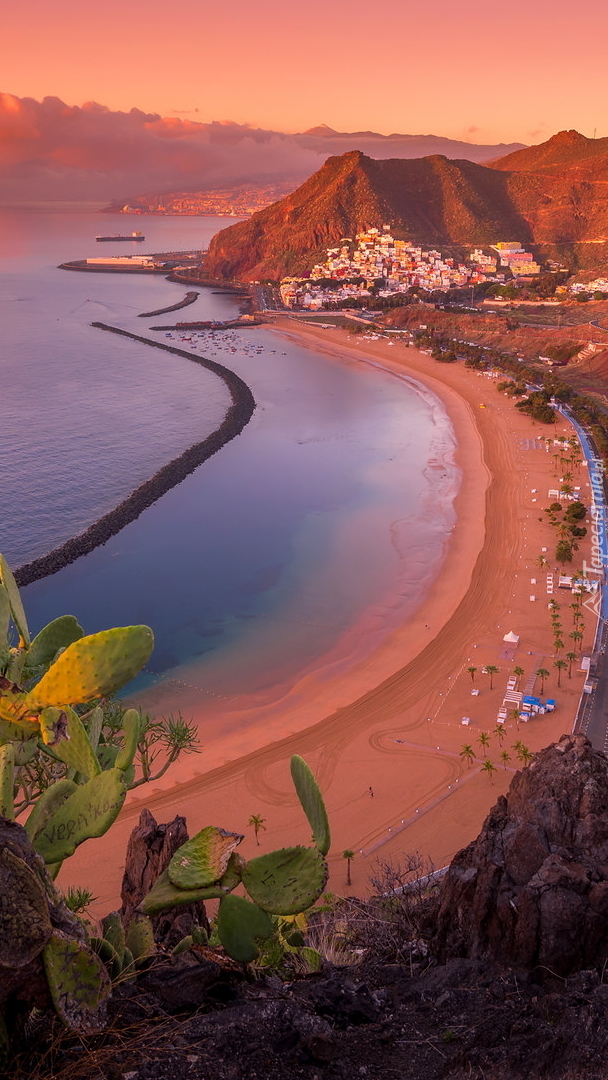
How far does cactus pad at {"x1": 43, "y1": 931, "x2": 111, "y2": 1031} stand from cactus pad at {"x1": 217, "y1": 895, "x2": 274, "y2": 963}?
3.77 ft

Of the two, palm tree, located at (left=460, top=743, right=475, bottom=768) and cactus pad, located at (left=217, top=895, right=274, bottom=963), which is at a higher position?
cactus pad, located at (left=217, top=895, right=274, bottom=963)

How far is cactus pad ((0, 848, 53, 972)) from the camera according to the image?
10.9ft

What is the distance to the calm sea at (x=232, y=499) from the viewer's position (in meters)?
26.2

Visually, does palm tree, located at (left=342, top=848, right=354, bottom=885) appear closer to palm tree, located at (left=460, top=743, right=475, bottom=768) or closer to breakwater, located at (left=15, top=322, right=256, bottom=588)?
palm tree, located at (left=460, top=743, right=475, bottom=768)

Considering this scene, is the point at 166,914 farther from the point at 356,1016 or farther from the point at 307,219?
the point at 307,219

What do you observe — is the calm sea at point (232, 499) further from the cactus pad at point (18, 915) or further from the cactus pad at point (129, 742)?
the cactus pad at point (18, 915)

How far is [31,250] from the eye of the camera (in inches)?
7347

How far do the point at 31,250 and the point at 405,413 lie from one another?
163 metres

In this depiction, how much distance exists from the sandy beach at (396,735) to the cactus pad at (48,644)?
9390 millimetres

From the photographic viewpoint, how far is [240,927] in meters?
4.90

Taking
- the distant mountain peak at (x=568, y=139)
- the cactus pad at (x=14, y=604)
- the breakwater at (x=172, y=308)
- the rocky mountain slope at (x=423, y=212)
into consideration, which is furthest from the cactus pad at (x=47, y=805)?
the distant mountain peak at (x=568, y=139)

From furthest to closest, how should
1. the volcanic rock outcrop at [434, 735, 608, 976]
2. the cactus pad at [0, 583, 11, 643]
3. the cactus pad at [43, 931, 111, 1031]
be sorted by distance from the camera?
1. the volcanic rock outcrop at [434, 735, 608, 976]
2. the cactus pad at [0, 583, 11, 643]
3. the cactus pad at [43, 931, 111, 1031]

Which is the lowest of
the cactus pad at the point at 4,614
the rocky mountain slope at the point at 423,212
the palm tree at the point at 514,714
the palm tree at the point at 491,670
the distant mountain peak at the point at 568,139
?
the palm tree at the point at 514,714

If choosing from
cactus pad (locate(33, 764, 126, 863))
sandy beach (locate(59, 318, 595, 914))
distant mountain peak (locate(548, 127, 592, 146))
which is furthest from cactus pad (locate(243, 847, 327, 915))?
distant mountain peak (locate(548, 127, 592, 146))
